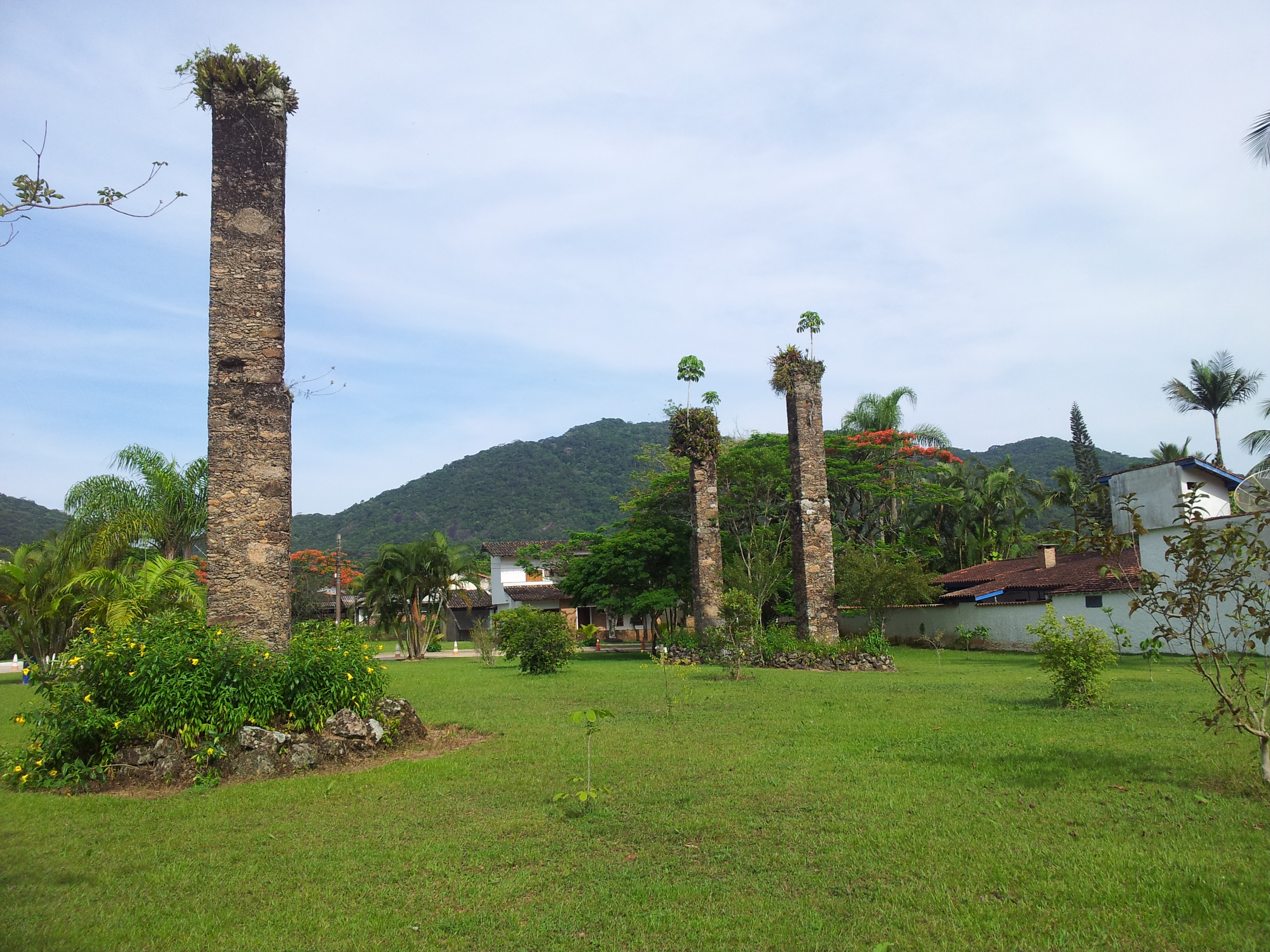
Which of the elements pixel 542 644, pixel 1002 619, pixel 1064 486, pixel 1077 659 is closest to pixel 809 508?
pixel 542 644

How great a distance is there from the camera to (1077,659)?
10.3 m

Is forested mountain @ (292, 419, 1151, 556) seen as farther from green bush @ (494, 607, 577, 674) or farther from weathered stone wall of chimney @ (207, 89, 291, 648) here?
weathered stone wall of chimney @ (207, 89, 291, 648)

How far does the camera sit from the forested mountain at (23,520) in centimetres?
3909

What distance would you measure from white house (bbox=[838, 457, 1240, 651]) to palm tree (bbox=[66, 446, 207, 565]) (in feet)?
64.3

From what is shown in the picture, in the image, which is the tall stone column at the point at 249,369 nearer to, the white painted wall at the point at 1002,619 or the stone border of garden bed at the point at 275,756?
the stone border of garden bed at the point at 275,756

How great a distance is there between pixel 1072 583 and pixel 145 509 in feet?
80.2

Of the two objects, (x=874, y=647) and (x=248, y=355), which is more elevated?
(x=248, y=355)

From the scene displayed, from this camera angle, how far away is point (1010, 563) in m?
30.7

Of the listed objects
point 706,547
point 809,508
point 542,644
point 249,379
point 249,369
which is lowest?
point 542,644

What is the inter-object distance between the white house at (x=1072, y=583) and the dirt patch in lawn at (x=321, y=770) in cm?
1487

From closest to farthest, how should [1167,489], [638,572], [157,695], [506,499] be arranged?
[157,695] < [1167,489] < [638,572] < [506,499]

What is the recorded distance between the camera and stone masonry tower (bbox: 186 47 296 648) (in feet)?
29.6

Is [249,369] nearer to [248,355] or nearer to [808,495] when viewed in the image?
[248,355]

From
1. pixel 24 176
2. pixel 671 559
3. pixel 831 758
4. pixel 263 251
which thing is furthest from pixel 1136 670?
pixel 24 176
